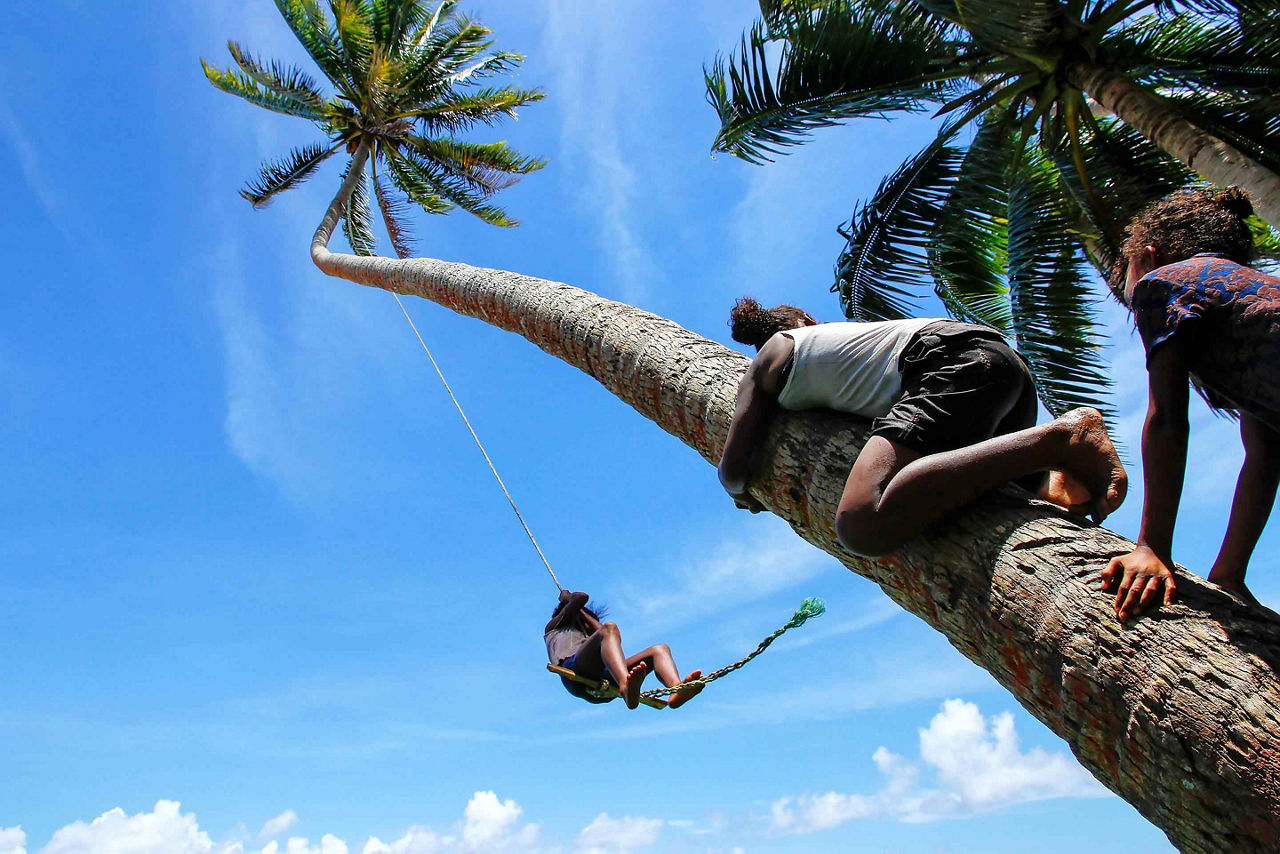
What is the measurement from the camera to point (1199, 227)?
1944 mm

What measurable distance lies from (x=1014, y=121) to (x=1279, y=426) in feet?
24.0

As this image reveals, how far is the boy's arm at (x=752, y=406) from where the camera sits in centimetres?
239

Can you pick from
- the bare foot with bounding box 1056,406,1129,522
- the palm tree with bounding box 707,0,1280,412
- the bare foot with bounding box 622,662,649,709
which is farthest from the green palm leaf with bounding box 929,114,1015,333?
the bare foot with bounding box 1056,406,1129,522

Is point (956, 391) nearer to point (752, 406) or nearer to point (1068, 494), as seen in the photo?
point (1068, 494)

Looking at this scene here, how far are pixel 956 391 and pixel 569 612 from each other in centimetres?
406

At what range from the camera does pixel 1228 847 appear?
130cm

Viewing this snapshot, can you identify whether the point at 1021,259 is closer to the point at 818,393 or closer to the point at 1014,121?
the point at 1014,121

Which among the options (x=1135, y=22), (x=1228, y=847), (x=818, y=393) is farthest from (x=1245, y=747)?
(x=1135, y=22)

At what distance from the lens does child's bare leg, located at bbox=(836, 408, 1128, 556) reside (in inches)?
72.9

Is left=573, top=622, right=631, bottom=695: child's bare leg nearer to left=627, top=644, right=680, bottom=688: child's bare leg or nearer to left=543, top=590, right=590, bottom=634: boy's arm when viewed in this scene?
left=627, top=644, right=680, bottom=688: child's bare leg

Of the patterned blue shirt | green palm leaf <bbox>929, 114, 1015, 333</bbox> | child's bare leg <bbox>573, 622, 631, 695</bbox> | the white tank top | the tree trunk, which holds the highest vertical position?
green palm leaf <bbox>929, 114, 1015, 333</bbox>

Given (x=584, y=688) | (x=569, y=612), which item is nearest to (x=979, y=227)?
(x=569, y=612)

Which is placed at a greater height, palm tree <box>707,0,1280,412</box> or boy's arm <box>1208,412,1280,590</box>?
palm tree <box>707,0,1280,412</box>

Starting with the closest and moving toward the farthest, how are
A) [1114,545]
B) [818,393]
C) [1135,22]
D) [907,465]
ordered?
[1114,545], [907,465], [818,393], [1135,22]
